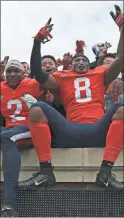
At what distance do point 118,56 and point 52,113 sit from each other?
84 centimetres

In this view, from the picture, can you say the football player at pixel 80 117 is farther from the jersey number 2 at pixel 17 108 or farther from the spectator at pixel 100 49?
the spectator at pixel 100 49

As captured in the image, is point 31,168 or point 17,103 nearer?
point 31,168

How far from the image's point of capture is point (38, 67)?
332cm

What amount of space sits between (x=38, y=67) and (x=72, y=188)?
1.09 metres

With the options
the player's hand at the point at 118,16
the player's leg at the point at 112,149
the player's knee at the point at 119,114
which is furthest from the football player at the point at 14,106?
the player's hand at the point at 118,16

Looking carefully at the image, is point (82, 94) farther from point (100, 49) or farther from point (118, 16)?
point (100, 49)

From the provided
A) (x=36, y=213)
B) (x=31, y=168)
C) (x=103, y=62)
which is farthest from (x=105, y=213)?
(x=103, y=62)

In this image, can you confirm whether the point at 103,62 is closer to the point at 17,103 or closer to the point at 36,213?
the point at 17,103

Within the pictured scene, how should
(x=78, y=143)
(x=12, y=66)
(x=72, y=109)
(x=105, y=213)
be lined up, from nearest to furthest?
(x=105, y=213)
(x=78, y=143)
(x=72, y=109)
(x=12, y=66)

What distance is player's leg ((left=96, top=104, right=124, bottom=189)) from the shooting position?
274 cm

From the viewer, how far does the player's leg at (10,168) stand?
2660 mm

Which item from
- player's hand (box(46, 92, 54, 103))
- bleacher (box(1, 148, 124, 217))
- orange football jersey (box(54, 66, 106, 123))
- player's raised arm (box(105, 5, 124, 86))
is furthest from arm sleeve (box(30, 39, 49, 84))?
bleacher (box(1, 148, 124, 217))

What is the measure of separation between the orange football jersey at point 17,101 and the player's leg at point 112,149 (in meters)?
0.91

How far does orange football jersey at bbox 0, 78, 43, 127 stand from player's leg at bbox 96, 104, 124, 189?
0.91 meters
